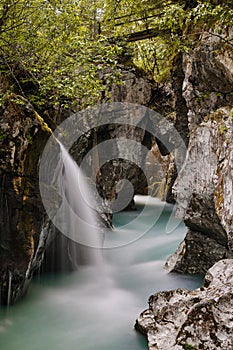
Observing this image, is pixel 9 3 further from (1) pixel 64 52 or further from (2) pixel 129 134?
(2) pixel 129 134

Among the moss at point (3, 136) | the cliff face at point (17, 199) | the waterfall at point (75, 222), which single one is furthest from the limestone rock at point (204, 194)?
the moss at point (3, 136)

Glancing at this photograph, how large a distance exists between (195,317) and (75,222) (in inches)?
198

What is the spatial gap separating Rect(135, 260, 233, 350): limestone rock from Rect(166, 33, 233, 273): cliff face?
1.88 m

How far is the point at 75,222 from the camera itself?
8.60m

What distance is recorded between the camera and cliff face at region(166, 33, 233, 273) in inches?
268

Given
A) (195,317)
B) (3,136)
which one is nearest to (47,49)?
(3,136)

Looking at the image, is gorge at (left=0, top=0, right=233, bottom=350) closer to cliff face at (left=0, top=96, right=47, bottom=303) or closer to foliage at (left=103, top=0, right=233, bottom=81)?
cliff face at (left=0, top=96, right=47, bottom=303)

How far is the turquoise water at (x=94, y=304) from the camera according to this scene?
5.04 metres

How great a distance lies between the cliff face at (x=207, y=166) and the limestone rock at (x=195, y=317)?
74.2 inches

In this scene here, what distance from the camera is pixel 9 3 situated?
5637 mm

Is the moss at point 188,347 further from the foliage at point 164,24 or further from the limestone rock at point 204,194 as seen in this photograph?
the foliage at point 164,24

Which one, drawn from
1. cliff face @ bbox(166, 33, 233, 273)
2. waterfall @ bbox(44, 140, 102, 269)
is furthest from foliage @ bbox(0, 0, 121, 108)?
cliff face @ bbox(166, 33, 233, 273)

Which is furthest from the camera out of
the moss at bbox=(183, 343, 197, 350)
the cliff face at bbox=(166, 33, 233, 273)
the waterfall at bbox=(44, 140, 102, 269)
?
the waterfall at bbox=(44, 140, 102, 269)

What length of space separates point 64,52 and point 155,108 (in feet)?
20.5
